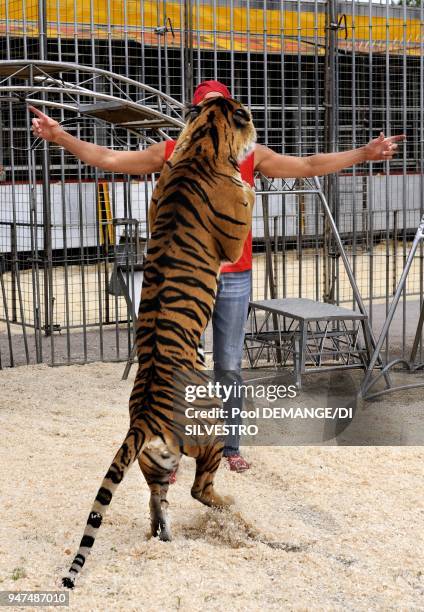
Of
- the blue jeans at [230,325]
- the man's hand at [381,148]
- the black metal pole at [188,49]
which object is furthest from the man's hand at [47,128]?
the black metal pole at [188,49]

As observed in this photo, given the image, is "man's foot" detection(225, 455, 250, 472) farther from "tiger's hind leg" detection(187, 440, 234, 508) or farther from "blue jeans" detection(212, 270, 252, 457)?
"tiger's hind leg" detection(187, 440, 234, 508)

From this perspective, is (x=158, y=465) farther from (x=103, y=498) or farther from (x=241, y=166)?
(x=241, y=166)

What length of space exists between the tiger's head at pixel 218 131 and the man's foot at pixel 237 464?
6.06ft

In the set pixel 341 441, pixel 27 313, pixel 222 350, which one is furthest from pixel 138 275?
pixel 222 350

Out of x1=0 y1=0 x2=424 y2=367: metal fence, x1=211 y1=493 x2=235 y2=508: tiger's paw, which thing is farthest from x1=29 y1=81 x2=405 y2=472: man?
x1=0 y1=0 x2=424 y2=367: metal fence

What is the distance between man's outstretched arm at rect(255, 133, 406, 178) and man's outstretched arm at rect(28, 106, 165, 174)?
0.49m

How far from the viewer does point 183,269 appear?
3535 mm

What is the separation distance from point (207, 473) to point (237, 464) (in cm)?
114

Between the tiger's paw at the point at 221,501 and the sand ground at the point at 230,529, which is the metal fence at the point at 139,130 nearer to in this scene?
the sand ground at the point at 230,529

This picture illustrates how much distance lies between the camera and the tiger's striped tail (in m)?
3.17

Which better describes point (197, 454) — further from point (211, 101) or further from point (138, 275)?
point (138, 275)

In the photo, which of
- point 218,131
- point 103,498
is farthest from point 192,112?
point 103,498

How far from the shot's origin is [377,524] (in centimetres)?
413

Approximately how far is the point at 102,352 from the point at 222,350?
364 centimetres
